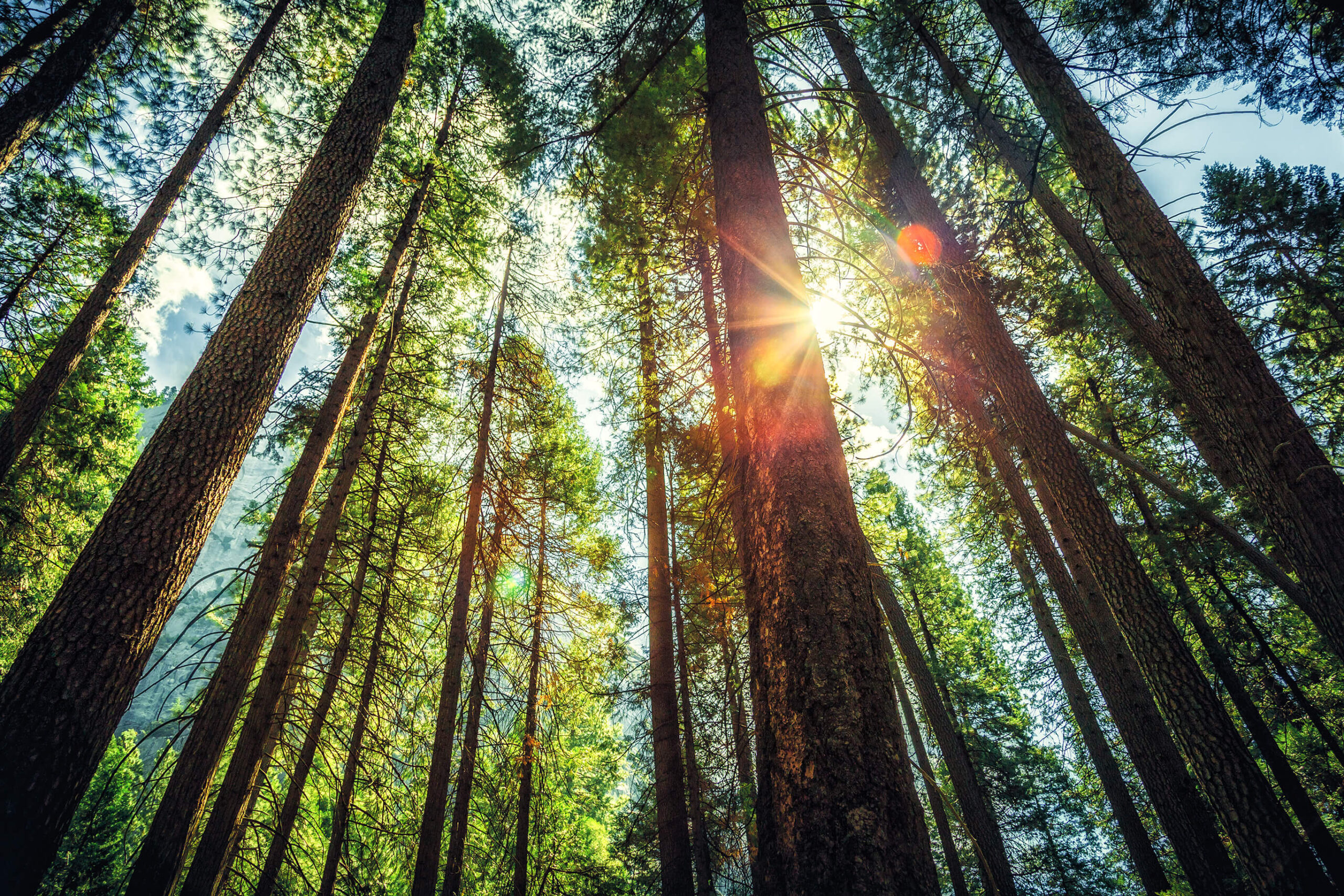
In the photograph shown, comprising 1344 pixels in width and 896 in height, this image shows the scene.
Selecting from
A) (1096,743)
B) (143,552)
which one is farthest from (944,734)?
(143,552)

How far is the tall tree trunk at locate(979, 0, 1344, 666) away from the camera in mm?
3502

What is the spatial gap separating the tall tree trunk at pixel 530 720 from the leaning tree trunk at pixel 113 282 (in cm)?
670

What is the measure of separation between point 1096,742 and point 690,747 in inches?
298

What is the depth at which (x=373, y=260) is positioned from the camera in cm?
774

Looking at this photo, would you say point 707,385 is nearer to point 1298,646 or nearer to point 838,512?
point 838,512

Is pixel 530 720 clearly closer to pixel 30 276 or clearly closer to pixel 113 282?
pixel 113 282

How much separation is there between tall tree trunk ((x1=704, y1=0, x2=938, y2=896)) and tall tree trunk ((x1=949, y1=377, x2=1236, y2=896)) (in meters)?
2.99

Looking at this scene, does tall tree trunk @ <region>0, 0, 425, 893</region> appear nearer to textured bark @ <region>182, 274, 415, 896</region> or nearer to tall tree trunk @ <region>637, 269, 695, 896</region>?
textured bark @ <region>182, 274, 415, 896</region>

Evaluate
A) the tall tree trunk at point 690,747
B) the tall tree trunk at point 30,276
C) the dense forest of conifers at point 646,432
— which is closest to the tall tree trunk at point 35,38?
the dense forest of conifers at point 646,432

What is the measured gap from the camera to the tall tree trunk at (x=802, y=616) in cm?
130

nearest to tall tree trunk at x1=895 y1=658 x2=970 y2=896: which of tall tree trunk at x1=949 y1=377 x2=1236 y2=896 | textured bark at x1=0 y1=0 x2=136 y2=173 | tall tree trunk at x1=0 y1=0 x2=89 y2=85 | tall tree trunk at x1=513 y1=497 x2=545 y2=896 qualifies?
tall tree trunk at x1=949 y1=377 x2=1236 y2=896

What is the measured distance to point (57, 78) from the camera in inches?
240

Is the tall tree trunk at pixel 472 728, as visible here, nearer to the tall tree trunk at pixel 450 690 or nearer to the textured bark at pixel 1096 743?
the tall tree trunk at pixel 450 690

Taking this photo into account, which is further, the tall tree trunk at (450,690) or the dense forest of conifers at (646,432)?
the tall tree trunk at (450,690)
